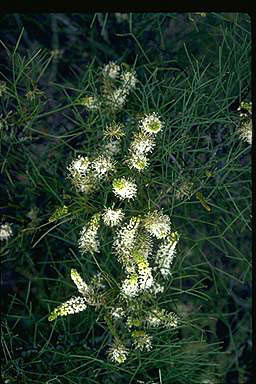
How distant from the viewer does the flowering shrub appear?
124 cm

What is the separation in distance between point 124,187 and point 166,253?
0.59 feet

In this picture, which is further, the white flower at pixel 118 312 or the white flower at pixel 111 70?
the white flower at pixel 111 70

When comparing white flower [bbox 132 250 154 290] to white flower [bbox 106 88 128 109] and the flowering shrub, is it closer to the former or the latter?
the flowering shrub

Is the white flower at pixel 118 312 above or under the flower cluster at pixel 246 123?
under

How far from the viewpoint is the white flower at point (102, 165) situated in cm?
127

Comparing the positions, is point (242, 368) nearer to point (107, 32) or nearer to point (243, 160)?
point (243, 160)

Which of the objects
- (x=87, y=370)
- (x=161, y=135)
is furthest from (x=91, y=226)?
(x=87, y=370)

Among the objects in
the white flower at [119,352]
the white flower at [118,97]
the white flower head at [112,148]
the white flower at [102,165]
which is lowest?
the white flower at [119,352]

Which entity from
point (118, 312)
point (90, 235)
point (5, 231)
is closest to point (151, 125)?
point (90, 235)

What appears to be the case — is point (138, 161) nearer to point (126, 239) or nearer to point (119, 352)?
point (126, 239)

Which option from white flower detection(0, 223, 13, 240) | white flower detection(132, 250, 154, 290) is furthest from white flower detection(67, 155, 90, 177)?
white flower detection(0, 223, 13, 240)

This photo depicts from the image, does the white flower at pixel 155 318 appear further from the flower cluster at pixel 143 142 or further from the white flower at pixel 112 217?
the flower cluster at pixel 143 142

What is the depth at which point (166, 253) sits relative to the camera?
1.31 meters

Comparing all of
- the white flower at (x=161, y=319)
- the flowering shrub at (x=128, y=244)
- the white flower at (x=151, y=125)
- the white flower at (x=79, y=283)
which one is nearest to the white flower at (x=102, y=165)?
the flowering shrub at (x=128, y=244)
